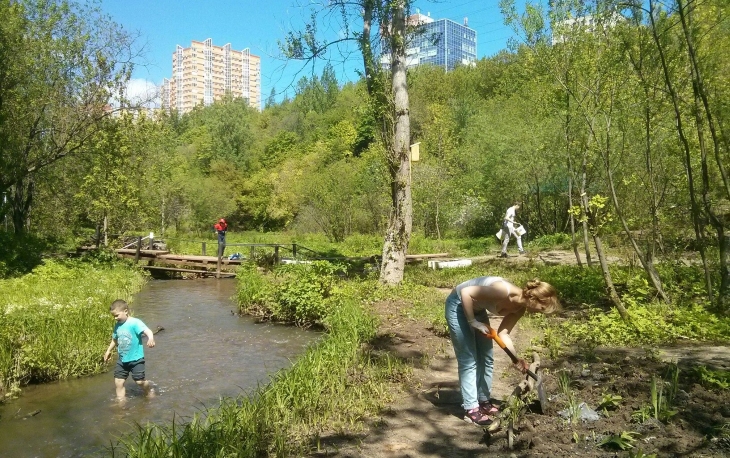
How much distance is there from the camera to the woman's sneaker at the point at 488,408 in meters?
4.92

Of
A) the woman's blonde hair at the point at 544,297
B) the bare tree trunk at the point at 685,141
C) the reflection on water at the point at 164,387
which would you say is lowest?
the reflection on water at the point at 164,387

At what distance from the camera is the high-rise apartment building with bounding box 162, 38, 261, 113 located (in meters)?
120

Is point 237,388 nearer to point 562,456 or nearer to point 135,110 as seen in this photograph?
point 562,456

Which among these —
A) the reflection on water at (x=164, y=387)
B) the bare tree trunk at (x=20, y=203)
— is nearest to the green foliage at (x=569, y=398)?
the reflection on water at (x=164, y=387)

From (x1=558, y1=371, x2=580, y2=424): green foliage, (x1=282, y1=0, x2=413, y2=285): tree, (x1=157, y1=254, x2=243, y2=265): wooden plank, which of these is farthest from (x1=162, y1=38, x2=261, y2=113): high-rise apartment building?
(x1=558, y1=371, x2=580, y2=424): green foliage

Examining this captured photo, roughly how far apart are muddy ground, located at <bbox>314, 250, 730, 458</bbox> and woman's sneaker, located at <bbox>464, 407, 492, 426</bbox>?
62 millimetres

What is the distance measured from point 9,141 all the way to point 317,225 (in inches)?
715

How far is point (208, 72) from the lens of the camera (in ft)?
405

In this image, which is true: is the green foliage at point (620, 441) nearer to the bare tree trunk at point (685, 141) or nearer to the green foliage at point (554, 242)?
the bare tree trunk at point (685, 141)

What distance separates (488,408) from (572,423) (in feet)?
2.38

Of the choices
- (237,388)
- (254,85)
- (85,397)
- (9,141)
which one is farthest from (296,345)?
(254,85)

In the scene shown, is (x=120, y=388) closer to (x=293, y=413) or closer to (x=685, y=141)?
(x=293, y=413)

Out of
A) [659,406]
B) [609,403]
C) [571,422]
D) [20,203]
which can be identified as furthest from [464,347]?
[20,203]

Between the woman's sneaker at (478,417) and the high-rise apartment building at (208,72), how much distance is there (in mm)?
120180
